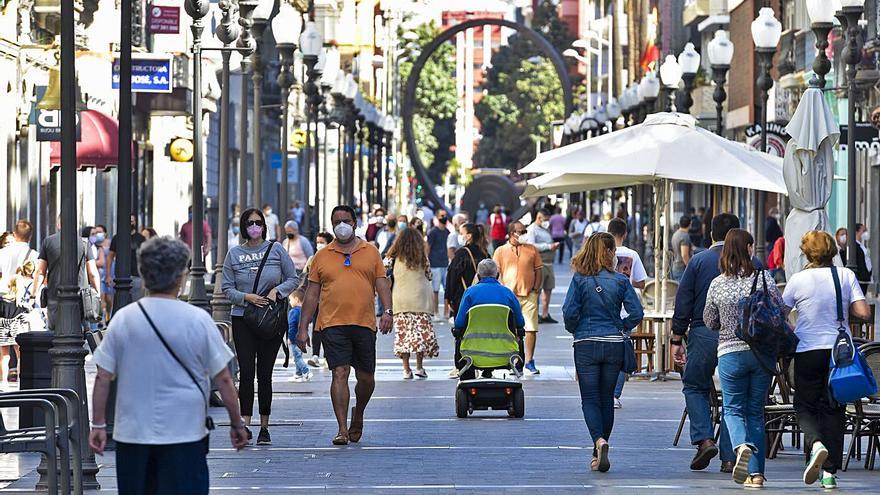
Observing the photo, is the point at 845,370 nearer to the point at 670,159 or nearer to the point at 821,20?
the point at 670,159

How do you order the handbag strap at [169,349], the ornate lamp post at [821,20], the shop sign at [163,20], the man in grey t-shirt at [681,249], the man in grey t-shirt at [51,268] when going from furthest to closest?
the shop sign at [163,20] < the man in grey t-shirt at [681,249] < the ornate lamp post at [821,20] < the man in grey t-shirt at [51,268] < the handbag strap at [169,349]

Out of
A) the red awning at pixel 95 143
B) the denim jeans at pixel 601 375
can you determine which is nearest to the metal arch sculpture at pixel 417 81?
the red awning at pixel 95 143

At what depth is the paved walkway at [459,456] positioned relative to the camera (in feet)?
43.7

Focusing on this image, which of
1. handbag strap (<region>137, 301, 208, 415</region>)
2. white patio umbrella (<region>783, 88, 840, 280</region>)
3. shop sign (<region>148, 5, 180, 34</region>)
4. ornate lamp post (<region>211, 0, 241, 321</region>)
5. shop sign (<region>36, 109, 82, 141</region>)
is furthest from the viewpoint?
shop sign (<region>148, 5, 180, 34</region>)

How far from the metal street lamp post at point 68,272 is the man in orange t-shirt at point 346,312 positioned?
3063 millimetres

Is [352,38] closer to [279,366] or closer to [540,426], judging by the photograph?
[279,366]

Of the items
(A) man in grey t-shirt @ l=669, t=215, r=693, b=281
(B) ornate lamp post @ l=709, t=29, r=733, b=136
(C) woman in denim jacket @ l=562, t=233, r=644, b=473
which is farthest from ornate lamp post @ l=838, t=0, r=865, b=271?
(C) woman in denim jacket @ l=562, t=233, r=644, b=473

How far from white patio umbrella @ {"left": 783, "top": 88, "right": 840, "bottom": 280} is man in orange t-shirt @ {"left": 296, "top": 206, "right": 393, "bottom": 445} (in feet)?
16.3

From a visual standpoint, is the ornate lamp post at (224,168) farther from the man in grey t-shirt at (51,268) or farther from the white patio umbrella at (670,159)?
the white patio umbrella at (670,159)

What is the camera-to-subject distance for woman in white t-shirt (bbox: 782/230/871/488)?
13281mm

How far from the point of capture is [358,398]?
1628 cm

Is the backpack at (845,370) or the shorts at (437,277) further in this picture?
A: the shorts at (437,277)

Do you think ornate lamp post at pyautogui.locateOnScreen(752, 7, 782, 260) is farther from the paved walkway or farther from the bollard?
the bollard

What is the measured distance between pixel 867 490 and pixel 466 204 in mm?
112554
